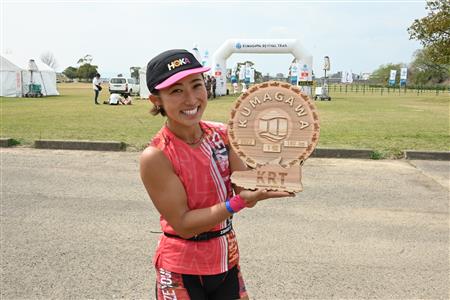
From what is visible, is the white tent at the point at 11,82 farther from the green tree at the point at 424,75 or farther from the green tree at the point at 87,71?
the green tree at the point at 87,71

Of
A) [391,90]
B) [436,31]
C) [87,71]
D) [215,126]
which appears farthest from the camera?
[87,71]

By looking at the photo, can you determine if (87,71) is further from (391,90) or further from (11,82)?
(11,82)

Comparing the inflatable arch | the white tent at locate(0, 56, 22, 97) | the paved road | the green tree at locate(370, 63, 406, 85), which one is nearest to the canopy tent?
the white tent at locate(0, 56, 22, 97)

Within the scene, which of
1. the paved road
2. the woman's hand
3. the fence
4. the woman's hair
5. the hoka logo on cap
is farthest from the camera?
the fence

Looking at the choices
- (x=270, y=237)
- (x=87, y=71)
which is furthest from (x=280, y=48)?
(x=87, y=71)

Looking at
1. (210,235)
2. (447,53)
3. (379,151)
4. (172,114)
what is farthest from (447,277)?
(447,53)

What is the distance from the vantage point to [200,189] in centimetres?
160

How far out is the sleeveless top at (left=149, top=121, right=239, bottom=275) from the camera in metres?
1.59

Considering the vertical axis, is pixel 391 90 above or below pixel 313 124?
above

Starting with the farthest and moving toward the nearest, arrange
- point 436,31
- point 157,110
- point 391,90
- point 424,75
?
point 424,75 → point 391,90 → point 436,31 → point 157,110

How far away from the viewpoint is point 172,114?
5.07 feet

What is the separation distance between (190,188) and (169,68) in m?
0.44

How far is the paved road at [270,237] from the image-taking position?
3250 millimetres

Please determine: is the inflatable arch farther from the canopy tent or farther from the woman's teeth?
the woman's teeth
